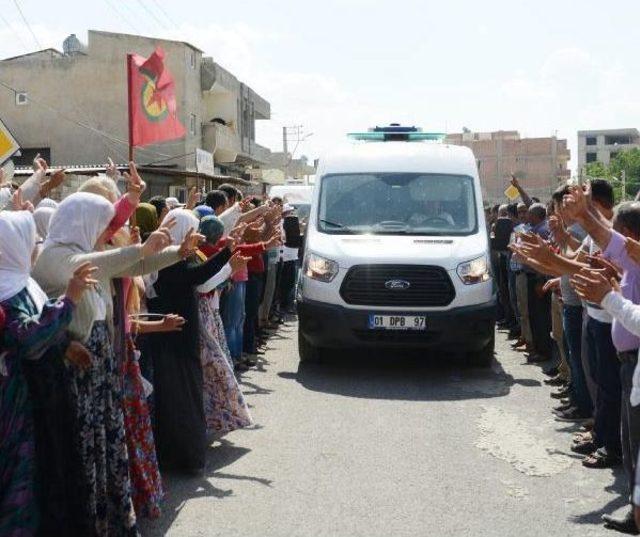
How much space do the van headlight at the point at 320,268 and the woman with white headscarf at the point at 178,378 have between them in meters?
3.54

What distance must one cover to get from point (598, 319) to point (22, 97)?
3488cm

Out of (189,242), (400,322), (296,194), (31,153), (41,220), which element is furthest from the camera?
(31,153)

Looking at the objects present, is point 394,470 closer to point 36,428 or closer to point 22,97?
point 36,428

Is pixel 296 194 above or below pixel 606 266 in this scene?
above

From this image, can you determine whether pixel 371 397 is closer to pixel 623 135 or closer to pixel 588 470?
pixel 588 470

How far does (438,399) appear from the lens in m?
8.23

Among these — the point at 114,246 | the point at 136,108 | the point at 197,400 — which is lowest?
the point at 197,400

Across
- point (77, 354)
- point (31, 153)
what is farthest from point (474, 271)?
point (31, 153)

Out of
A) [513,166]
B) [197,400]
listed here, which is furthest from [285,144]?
[197,400]

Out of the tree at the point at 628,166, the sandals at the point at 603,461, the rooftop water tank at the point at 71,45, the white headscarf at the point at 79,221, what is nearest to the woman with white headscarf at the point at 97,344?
the white headscarf at the point at 79,221

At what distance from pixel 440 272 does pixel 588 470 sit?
348cm

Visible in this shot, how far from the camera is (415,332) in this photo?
912 centimetres

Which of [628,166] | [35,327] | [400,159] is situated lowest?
[35,327]

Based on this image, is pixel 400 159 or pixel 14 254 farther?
pixel 400 159
